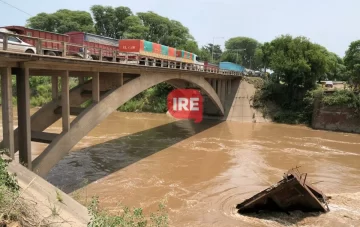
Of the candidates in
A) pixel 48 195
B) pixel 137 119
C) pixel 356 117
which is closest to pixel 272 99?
pixel 356 117

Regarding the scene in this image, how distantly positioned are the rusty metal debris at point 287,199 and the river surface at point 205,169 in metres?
0.36

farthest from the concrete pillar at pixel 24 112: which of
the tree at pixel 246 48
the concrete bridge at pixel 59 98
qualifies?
the tree at pixel 246 48

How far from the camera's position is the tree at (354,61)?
36094 millimetres

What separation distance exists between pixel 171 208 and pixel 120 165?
21.1 feet

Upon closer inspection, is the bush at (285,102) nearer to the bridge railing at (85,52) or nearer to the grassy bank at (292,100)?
the grassy bank at (292,100)

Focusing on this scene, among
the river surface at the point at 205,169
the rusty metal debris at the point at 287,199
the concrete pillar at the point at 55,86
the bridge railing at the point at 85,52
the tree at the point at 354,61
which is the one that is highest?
the tree at the point at 354,61

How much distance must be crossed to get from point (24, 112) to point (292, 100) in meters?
36.1

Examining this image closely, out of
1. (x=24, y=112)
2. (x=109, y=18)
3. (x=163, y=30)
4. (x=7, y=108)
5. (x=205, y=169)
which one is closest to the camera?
(x=7, y=108)

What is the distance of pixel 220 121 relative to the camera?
3878cm

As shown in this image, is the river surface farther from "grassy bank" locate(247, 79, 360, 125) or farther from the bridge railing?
the bridge railing

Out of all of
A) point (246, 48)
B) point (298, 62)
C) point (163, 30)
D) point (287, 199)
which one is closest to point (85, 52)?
point (287, 199)

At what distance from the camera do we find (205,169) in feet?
60.4

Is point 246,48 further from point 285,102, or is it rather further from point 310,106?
point 310,106

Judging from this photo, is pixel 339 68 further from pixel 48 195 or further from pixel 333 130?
pixel 48 195
